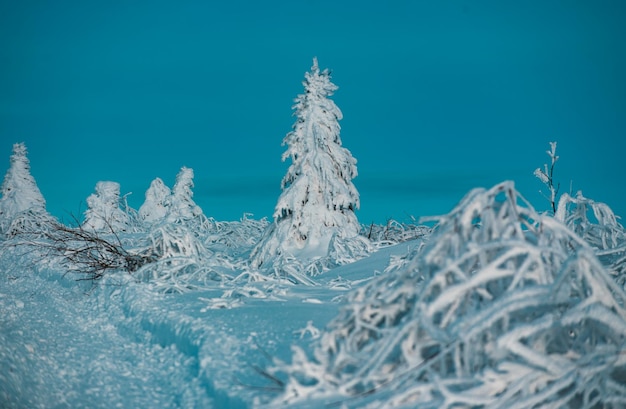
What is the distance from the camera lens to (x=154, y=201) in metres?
33.1

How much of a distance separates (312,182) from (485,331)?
10271mm

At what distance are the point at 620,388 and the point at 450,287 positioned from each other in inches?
31.2

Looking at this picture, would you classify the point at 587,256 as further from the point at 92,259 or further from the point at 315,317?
the point at 92,259

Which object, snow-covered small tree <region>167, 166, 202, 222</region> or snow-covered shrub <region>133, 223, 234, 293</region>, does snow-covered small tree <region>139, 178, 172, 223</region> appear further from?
snow-covered shrub <region>133, 223, 234, 293</region>

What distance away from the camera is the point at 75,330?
4832 millimetres

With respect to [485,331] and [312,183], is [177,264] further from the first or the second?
[312,183]

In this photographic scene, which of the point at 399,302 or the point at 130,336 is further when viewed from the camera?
the point at 130,336

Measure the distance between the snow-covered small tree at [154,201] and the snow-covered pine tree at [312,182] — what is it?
21.9 meters

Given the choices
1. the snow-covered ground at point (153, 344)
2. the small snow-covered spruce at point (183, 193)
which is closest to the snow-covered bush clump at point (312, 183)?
the snow-covered ground at point (153, 344)

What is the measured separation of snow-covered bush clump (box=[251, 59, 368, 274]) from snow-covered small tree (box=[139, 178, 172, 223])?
71.9ft

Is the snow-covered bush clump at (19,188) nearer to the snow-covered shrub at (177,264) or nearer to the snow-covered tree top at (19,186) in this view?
the snow-covered tree top at (19,186)

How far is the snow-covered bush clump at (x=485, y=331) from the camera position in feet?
6.75

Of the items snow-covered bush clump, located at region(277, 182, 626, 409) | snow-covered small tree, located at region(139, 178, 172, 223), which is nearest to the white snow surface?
snow-covered bush clump, located at region(277, 182, 626, 409)

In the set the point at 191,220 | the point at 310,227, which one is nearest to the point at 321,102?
the point at 310,227
